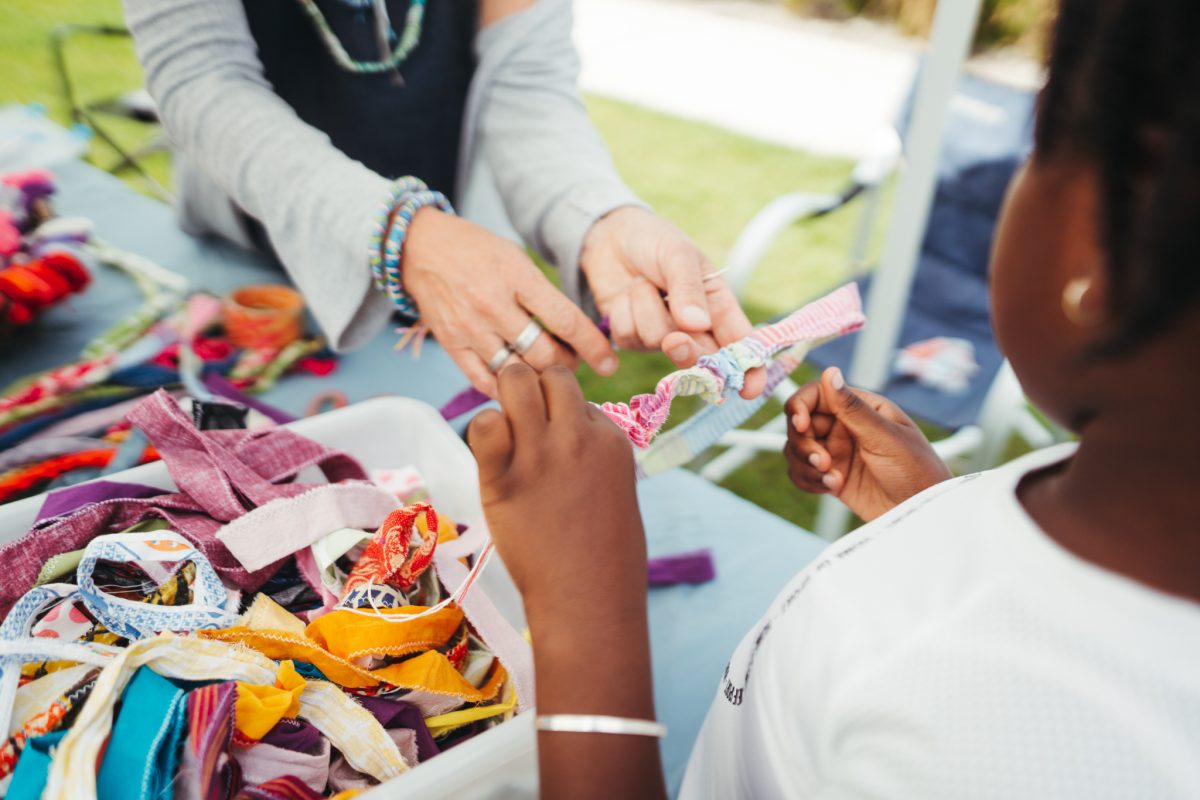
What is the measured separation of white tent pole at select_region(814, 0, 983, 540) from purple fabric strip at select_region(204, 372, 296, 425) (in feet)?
3.24

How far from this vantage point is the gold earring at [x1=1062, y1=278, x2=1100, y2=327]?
1.11 feet

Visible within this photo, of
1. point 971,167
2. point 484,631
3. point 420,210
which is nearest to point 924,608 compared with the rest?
point 484,631

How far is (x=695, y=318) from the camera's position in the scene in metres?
0.84

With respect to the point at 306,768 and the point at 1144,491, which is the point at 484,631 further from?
the point at 1144,491

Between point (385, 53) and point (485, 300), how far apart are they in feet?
1.55

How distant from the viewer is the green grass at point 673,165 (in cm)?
306

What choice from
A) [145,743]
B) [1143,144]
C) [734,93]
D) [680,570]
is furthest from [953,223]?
[734,93]

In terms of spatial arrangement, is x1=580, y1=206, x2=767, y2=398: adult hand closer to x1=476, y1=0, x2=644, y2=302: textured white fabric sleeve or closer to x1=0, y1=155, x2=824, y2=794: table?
x1=476, y1=0, x2=644, y2=302: textured white fabric sleeve

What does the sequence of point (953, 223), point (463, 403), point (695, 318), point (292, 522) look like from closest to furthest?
point (292, 522) → point (695, 318) → point (463, 403) → point (953, 223)

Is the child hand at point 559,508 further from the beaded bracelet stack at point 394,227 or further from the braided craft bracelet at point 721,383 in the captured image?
the beaded bracelet stack at point 394,227

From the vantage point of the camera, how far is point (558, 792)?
48 centimetres

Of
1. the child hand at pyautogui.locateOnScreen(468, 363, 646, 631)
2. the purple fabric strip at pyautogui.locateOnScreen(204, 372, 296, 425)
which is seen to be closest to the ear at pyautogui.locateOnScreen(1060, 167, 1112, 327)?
the child hand at pyautogui.locateOnScreen(468, 363, 646, 631)

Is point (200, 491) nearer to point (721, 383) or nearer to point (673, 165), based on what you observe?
point (721, 383)

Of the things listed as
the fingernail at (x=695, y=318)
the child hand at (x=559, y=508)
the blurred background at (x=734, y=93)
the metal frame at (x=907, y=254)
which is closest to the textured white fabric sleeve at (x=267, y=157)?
the fingernail at (x=695, y=318)
